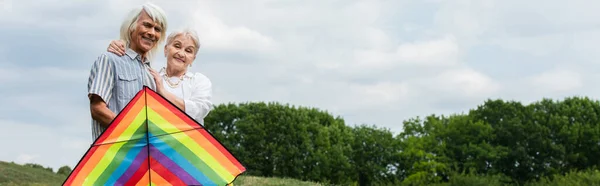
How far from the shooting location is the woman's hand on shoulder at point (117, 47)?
4312 mm

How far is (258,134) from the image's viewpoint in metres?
42.5

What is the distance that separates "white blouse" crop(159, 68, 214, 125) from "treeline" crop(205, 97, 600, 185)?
35564 millimetres

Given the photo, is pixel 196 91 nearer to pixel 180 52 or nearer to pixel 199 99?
pixel 199 99

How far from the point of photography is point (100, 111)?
4113mm

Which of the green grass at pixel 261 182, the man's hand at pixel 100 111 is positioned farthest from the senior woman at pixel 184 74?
the green grass at pixel 261 182

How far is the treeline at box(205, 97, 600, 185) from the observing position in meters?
42.8

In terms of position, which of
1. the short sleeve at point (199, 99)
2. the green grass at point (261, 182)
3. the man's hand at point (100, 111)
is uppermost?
the green grass at point (261, 182)

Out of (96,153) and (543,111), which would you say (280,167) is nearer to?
(543,111)

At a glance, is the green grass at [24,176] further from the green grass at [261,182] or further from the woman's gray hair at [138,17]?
the woman's gray hair at [138,17]

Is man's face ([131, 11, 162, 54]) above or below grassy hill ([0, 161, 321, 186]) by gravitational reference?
below

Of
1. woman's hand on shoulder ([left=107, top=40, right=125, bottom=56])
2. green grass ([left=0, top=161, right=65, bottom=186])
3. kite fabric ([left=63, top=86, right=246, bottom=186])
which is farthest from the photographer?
green grass ([left=0, top=161, right=65, bottom=186])

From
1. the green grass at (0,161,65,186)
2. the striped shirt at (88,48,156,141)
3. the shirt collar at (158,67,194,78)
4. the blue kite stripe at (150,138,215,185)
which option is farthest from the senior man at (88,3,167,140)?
the green grass at (0,161,65,186)

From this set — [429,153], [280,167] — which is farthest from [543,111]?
[280,167]

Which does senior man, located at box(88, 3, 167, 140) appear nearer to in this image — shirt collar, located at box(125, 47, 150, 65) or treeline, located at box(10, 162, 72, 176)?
shirt collar, located at box(125, 47, 150, 65)
